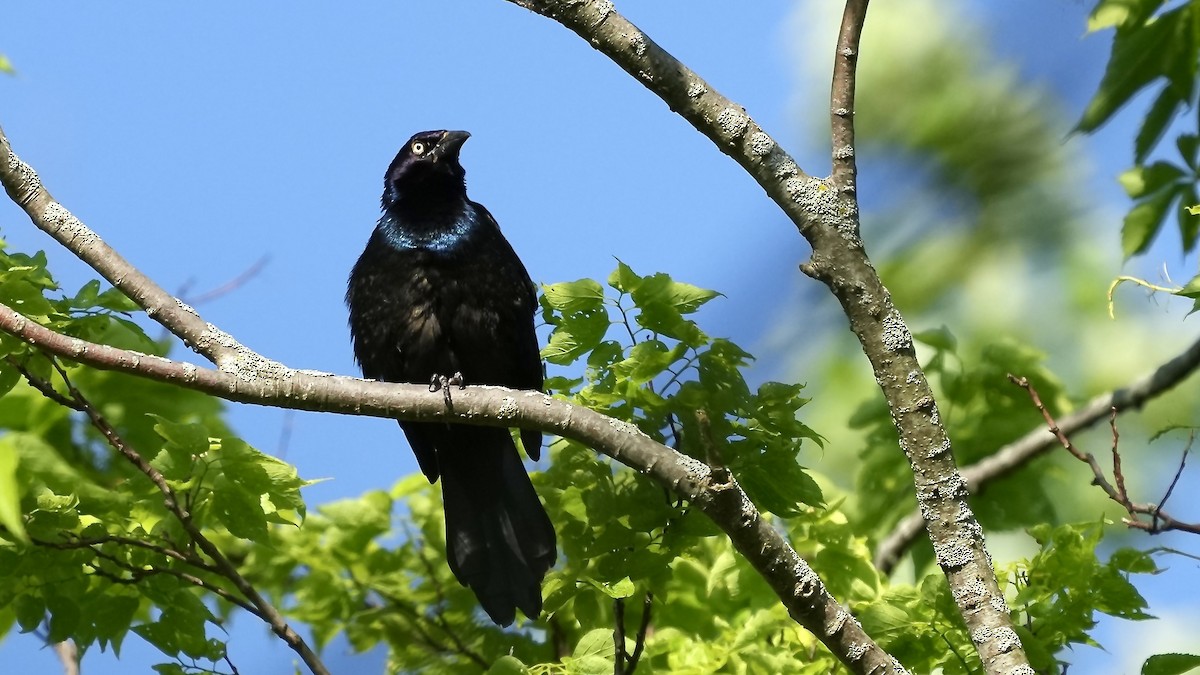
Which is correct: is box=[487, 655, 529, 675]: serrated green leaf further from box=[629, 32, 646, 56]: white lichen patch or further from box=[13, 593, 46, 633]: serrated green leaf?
box=[629, 32, 646, 56]: white lichen patch

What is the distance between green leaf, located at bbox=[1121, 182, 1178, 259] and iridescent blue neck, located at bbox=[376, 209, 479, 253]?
2083 mm

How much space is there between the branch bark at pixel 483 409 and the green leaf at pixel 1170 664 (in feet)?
1.55

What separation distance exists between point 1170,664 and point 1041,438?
5.83ft

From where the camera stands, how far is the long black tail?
12.7 ft

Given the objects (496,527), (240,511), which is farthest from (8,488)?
(496,527)

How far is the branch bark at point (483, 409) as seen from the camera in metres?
2.51

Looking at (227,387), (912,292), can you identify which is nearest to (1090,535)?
(912,292)

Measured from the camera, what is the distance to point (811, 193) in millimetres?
2793

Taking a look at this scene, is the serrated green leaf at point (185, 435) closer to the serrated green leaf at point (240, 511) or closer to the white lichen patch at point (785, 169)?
the serrated green leaf at point (240, 511)

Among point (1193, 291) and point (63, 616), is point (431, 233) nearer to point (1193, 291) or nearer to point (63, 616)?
point (63, 616)

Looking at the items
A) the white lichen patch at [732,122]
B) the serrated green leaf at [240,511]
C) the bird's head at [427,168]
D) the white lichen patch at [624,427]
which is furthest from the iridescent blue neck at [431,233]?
the white lichen patch at [624,427]

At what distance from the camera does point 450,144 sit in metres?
5.05

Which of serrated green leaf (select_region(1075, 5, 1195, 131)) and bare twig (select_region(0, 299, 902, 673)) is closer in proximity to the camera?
bare twig (select_region(0, 299, 902, 673))

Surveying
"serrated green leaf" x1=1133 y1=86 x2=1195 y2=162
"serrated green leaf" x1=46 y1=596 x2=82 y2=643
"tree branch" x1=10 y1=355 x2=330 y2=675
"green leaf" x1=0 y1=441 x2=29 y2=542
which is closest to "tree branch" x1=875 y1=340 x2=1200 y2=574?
"serrated green leaf" x1=1133 y1=86 x2=1195 y2=162
